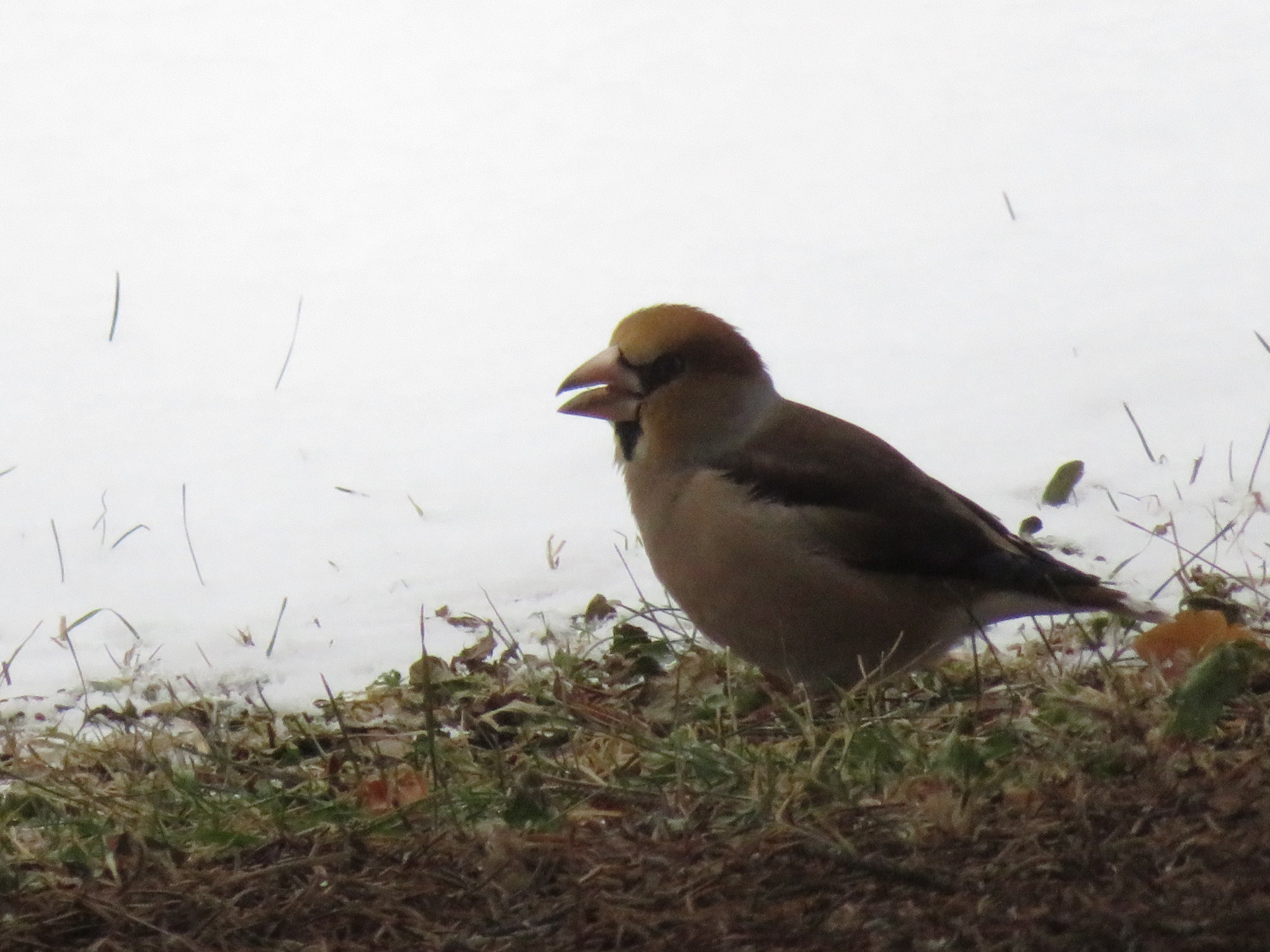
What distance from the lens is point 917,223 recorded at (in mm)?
8391

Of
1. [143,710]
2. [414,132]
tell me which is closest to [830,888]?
[143,710]

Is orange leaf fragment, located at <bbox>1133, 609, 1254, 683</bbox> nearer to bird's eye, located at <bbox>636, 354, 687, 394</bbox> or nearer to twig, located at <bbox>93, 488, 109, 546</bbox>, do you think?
bird's eye, located at <bbox>636, 354, 687, 394</bbox>

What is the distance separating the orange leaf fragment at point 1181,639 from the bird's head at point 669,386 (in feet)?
3.78

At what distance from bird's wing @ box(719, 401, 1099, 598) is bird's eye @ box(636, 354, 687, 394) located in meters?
0.27

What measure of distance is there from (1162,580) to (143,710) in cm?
269

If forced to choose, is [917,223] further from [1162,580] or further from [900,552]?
[900,552]

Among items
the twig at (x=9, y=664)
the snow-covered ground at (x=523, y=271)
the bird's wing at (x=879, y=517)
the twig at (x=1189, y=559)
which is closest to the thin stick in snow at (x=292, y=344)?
the snow-covered ground at (x=523, y=271)

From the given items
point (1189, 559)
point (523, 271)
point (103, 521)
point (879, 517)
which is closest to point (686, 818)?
point (879, 517)

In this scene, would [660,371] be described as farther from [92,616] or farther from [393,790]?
[92,616]

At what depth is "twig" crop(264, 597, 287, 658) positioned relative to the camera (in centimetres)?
484

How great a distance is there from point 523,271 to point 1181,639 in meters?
5.06

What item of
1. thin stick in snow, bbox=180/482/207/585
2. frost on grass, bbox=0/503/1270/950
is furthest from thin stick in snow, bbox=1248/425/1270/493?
thin stick in snow, bbox=180/482/207/585

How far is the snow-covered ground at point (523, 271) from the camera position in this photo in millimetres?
5625

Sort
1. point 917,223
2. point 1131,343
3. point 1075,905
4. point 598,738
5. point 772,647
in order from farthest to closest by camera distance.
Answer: point 917,223
point 1131,343
point 772,647
point 598,738
point 1075,905
